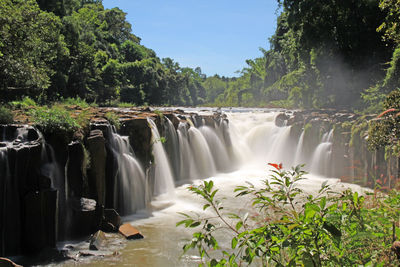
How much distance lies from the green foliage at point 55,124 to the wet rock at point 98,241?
2564 mm

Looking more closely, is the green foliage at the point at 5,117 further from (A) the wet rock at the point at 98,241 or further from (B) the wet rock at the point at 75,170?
(A) the wet rock at the point at 98,241

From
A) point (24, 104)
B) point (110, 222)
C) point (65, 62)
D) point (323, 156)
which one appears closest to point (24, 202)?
point (110, 222)

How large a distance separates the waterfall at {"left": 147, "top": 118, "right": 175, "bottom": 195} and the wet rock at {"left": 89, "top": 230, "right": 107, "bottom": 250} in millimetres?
5587

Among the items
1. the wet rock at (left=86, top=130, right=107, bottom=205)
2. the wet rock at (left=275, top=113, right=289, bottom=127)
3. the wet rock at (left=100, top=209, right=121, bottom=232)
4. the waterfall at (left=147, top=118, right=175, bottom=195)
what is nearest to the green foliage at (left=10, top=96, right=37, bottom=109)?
the wet rock at (left=86, top=130, right=107, bottom=205)

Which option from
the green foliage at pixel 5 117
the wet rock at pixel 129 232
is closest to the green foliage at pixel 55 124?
the green foliage at pixel 5 117

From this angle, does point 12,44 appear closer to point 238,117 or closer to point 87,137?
point 87,137

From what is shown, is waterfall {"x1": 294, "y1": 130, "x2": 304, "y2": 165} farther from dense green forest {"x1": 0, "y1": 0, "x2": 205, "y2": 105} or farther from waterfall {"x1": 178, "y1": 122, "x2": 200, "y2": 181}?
dense green forest {"x1": 0, "y1": 0, "x2": 205, "y2": 105}

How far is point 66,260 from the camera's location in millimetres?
7465

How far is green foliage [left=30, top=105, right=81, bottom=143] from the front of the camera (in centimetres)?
883

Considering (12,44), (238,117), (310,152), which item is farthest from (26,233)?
(238,117)

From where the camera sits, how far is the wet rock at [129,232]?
9000 mm

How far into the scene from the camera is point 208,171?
61.0 ft

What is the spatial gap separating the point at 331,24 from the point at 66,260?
2216 centimetres

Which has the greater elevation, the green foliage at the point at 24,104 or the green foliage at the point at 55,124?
the green foliage at the point at 24,104
